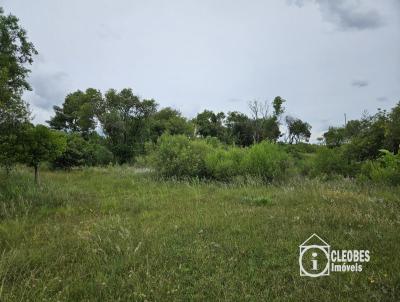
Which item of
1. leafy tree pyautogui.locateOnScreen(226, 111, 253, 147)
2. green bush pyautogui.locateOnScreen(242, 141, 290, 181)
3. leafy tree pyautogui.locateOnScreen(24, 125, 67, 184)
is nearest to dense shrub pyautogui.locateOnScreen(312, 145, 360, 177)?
green bush pyautogui.locateOnScreen(242, 141, 290, 181)

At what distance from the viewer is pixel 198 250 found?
459cm

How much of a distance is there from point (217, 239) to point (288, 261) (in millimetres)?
1284

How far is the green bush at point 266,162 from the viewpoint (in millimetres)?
14109

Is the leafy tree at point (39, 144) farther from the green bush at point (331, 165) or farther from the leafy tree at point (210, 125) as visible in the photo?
the leafy tree at point (210, 125)

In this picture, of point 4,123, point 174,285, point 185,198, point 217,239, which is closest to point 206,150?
point 185,198

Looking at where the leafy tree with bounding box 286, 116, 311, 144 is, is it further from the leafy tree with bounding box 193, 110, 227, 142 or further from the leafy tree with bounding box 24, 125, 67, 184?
the leafy tree with bounding box 24, 125, 67, 184

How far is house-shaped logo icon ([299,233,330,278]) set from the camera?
3.89 m

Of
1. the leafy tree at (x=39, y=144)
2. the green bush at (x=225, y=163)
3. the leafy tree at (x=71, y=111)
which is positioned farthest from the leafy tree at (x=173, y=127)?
the leafy tree at (x=39, y=144)

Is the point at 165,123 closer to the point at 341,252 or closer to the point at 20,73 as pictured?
the point at 20,73

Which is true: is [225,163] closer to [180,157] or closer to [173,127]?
[180,157]

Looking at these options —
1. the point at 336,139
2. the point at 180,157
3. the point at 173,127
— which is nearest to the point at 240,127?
the point at 173,127

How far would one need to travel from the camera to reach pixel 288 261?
4172 millimetres

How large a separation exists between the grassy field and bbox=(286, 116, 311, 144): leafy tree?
69.9 meters

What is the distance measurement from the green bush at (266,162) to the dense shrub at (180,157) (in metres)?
2.96
